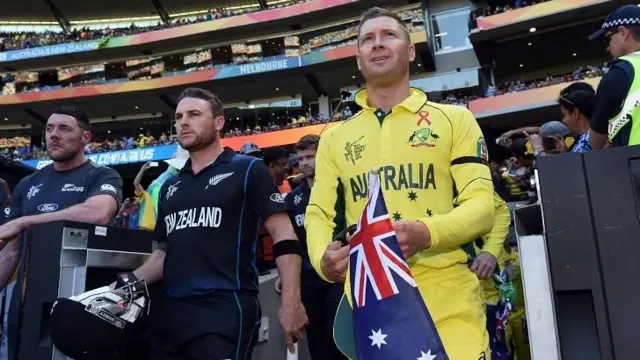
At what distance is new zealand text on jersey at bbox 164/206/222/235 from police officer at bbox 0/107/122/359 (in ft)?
1.58

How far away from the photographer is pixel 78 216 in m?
2.59

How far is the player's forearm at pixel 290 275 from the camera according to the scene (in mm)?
2273

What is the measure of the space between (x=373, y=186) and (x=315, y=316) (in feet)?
8.27

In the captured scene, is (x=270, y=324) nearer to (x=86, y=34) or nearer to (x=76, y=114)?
(x=76, y=114)

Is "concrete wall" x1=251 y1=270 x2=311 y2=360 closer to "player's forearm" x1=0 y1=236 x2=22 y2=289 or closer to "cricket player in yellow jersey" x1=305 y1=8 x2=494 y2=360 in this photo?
"player's forearm" x1=0 y1=236 x2=22 y2=289

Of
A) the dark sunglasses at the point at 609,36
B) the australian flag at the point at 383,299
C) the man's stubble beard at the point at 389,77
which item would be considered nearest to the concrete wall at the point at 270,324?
the man's stubble beard at the point at 389,77

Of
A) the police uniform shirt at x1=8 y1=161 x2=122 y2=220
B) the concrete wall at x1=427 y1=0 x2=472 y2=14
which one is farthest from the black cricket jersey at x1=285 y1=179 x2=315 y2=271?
the concrete wall at x1=427 y1=0 x2=472 y2=14

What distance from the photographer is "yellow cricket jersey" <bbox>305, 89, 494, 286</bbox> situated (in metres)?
1.59

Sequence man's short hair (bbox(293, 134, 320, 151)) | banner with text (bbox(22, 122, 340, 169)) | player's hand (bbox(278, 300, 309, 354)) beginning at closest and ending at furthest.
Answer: player's hand (bbox(278, 300, 309, 354)) → man's short hair (bbox(293, 134, 320, 151)) → banner with text (bbox(22, 122, 340, 169))

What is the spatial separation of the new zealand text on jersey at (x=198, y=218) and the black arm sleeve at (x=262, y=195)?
0.17 meters

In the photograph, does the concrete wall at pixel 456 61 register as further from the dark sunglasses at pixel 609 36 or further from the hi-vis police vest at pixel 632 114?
the hi-vis police vest at pixel 632 114

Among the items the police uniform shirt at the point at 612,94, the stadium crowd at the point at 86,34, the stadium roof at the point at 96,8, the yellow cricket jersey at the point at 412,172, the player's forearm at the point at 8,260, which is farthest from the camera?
the stadium roof at the point at 96,8

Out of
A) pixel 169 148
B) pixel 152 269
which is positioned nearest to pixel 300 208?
pixel 152 269

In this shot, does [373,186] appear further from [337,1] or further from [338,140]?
[337,1]
